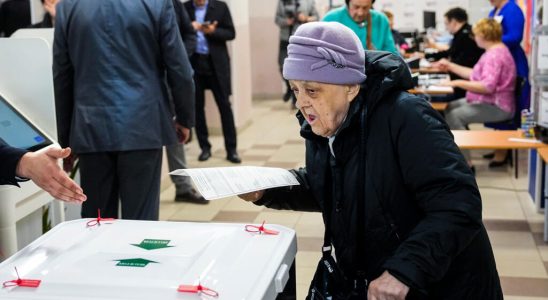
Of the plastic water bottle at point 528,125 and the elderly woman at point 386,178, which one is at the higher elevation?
the elderly woman at point 386,178

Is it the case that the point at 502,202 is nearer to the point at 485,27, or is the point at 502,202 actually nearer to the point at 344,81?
the point at 485,27

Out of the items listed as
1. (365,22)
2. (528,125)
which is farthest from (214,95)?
(528,125)

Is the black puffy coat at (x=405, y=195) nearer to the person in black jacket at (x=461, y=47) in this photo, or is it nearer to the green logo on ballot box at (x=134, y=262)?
the green logo on ballot box at (x=134, y=262)

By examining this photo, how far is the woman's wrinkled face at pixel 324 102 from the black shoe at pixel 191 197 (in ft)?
13.2

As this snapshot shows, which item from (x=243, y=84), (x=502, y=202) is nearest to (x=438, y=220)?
(x=502, y=202)

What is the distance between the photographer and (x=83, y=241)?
200 cm

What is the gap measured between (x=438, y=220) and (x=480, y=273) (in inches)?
9.8

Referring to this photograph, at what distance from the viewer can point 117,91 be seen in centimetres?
357

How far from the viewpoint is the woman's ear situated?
75.2 inches

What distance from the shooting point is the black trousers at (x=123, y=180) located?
3.65 metres

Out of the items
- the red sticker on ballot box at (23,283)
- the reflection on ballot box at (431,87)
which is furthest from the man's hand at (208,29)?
the red sticker on ballot box at (23,283)

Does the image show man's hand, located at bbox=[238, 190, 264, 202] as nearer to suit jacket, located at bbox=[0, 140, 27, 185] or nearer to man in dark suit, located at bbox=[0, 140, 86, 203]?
man in dark suit, located at bbox=[0, 140, 86, 203]

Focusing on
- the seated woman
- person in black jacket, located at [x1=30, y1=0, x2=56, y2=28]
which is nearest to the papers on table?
the seated woman

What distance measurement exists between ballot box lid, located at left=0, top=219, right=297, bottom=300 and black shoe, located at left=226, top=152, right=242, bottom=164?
5.11 meters
